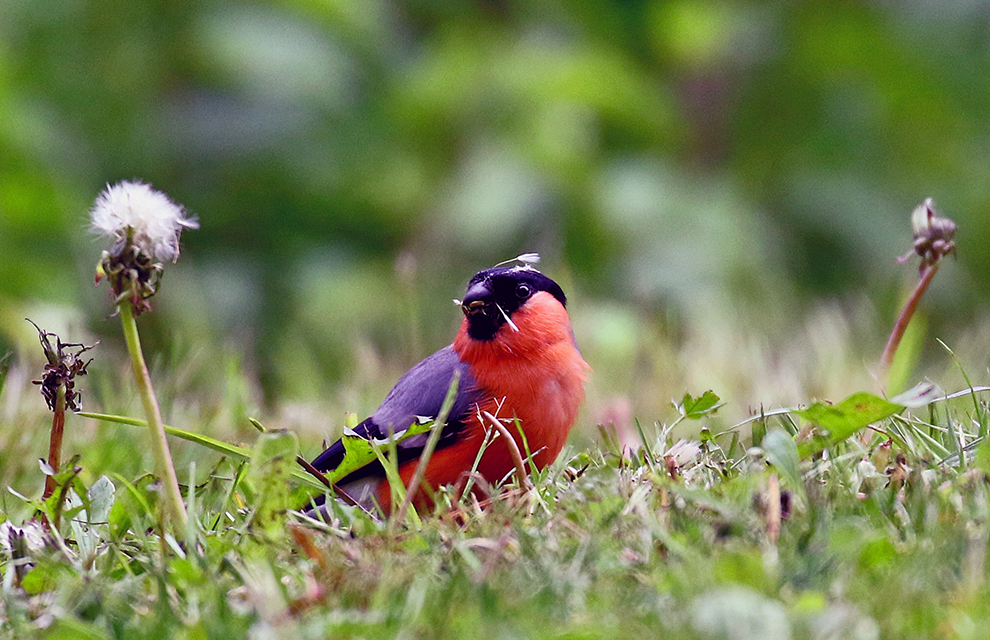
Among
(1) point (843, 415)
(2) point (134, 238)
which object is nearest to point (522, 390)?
(1) point (843, 415)

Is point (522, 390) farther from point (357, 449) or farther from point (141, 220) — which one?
point (141, 220)

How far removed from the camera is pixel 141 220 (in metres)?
1.47

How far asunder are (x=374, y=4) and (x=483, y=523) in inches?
186

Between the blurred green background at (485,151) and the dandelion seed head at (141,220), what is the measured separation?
10.6ft

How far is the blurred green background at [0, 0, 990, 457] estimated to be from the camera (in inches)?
205

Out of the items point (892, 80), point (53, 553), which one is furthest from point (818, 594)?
point (892, 80)

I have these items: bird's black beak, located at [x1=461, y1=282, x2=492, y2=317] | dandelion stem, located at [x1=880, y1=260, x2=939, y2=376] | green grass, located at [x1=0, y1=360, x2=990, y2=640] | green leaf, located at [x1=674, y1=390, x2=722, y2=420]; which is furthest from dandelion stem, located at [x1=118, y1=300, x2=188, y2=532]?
dandelion stem, located at [x1=880, y1=260, x2=939, y2=376]

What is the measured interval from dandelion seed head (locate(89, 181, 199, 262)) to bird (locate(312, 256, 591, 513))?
0.66 meters

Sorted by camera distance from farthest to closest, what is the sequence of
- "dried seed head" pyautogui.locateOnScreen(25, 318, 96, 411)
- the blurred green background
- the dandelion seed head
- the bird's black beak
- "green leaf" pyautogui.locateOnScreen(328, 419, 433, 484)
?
the blurred green background
the bird's black beak
"green leaf" pyautogui.locateOnScreen(328, 419, 433, 484)
"dried seed head" pyautogui.locateOnScreen(25, 318, 96, 411)
the dandelion seed head

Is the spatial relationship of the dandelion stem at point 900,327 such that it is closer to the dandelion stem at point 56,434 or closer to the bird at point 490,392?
the bird at point 490,392

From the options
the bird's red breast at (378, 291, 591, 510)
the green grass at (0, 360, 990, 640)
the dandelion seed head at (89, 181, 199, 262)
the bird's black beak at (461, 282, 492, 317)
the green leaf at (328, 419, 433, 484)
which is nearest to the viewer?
the green grass at (0, 360, 990, 640)

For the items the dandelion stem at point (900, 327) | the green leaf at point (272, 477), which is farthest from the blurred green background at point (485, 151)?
the green leaf at point (272, 477)

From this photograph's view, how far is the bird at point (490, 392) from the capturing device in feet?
6.98

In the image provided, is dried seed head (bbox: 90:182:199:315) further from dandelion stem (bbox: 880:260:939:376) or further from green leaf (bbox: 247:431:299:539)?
dandelion stem (bbox: 880:260:939:376)
